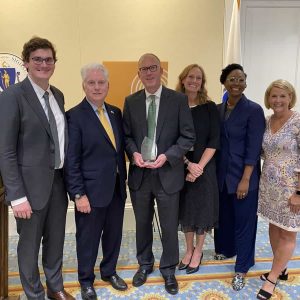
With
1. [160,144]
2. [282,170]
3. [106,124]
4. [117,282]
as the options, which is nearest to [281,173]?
[282,170]

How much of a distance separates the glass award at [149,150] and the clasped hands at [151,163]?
0.03m

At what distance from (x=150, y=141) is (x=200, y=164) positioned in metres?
0.42

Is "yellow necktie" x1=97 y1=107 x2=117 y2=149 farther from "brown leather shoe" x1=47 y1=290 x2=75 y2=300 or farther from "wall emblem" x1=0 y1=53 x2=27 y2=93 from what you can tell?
"wall emblem" x1=0 y1=53 x2=27 y2=93

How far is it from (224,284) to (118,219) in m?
0.97

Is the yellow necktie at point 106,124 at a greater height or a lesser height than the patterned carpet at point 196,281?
greater

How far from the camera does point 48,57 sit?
1.88 meters

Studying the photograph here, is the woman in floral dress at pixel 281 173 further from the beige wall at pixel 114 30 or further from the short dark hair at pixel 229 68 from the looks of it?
the beige wall at pixel 114 30

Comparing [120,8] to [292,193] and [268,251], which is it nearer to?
[292,193]

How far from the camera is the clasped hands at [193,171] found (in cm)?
233

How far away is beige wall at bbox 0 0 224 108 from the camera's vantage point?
3.20m

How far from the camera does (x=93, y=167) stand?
6.81 feet

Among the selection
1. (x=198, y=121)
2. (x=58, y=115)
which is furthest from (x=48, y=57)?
(x=198, y=121)

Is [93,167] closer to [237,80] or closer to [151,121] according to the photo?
[151,121]

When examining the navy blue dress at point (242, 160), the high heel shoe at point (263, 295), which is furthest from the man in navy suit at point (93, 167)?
the high heel shoe at point (263, 295)
